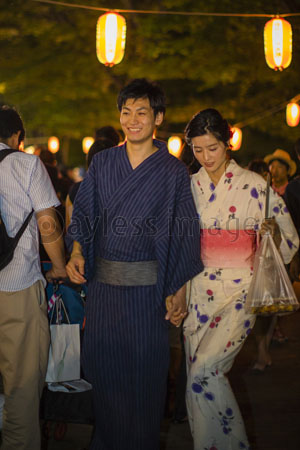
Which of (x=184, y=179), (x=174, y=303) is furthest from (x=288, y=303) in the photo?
(x=184, y=179)

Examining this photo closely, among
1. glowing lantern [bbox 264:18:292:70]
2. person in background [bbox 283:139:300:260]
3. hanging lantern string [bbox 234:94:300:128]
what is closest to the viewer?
person in background [bbox 283:139:300:260]

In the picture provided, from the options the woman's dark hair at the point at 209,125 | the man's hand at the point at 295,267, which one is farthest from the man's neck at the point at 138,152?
the man's hand at the point at 295,267

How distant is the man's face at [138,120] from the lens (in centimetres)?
351

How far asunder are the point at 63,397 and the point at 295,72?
11.9m

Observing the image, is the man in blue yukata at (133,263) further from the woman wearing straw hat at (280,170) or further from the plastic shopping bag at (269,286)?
the woman wearing straw hat at (280,170)

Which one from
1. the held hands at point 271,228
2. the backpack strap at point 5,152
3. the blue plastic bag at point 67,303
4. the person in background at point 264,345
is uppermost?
the backpack strap at point 5,152

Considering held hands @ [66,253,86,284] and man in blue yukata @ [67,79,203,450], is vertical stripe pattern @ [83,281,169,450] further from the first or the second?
held hands @ [66,253,86,284]

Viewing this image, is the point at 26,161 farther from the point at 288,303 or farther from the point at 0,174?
the point at 288,303

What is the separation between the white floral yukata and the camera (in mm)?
3770

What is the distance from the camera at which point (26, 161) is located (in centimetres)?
354

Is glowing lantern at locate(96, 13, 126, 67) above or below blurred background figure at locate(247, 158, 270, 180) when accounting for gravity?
above

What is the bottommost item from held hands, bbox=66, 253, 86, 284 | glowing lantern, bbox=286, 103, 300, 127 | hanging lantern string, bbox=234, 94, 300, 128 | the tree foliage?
held hands, bbox=66, 253, 86, 284

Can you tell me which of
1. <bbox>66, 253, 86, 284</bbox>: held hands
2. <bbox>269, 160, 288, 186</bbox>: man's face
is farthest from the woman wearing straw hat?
<bbox>66, 253, 86, 284</bbox>: held hands

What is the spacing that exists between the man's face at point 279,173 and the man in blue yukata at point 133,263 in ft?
16.6
